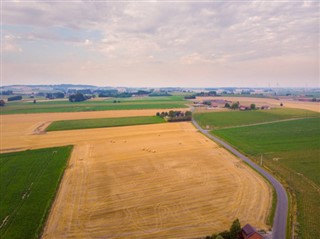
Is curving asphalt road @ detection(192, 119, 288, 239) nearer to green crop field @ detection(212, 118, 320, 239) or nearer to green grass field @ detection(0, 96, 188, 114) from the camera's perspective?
green crop field @ detection(212, 118, 320, 239)

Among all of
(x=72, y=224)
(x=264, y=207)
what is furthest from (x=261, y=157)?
(x=72, y=224)

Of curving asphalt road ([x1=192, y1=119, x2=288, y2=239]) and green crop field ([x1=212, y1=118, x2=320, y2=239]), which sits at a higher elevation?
green crop field ([x1=212, y1=118, x2=320, y2=239])

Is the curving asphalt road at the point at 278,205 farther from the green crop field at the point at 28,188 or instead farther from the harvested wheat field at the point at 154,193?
the green crop field at the point at 28,188

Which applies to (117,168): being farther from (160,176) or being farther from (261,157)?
(261,157)

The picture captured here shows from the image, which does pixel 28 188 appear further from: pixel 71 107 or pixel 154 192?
pixel 71 107

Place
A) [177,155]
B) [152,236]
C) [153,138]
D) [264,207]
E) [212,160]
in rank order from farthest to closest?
[153,138] → [177,155] → [212,160] → [264,207] → [152,236]

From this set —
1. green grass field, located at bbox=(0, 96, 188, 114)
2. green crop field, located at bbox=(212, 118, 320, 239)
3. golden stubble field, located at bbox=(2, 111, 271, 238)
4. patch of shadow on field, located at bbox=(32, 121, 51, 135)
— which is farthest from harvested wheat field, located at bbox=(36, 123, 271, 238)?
green grass field, located at bbox=(0, 96, 188, 114)

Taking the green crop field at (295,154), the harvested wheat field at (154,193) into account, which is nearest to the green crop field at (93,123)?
the harvested wheat field at (154,193)
